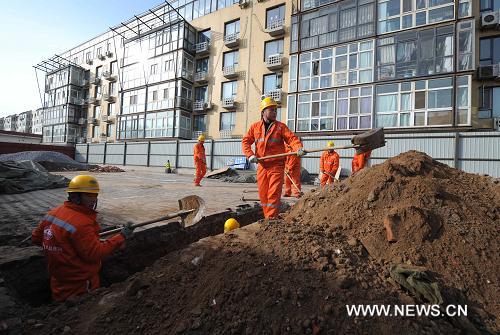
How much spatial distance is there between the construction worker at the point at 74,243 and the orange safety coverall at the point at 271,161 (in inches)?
92.2

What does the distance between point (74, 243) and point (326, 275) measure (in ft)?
7.07

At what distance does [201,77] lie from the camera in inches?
1065

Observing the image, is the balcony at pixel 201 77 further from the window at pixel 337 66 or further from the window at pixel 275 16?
the window at pixel 337 66

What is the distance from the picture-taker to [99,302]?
2.39 meters

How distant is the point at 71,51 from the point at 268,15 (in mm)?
33243

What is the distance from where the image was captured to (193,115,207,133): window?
88.9 feet

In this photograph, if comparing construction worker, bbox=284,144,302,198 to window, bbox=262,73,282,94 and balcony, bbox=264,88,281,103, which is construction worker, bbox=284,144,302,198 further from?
window, bbox=262,73,282,94

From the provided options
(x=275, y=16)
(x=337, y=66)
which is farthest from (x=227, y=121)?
(x=337, y=66)

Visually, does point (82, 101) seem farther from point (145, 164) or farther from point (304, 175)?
point (304, 175)

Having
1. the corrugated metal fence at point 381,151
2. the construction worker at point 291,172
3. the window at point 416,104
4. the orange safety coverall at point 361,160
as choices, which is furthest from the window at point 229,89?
the orange safety coverall at point 361,160

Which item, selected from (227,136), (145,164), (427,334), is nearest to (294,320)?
(427,334)

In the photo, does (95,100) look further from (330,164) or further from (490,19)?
(490,19)

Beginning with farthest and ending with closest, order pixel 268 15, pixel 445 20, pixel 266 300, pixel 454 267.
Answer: pixel 268 15 < pixel 445 20 < pixel 454 267 < pixel 266 300
